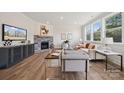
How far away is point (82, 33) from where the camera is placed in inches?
526

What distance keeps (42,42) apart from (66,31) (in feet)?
9.40

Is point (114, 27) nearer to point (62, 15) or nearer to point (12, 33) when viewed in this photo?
point (62, 15)

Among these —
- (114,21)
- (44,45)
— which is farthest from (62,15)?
(44,45)

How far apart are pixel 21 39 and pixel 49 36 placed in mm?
4788

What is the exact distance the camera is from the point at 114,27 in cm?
659

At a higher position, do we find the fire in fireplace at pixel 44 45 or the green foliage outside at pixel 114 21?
the green foliage outside at pixel 114 21

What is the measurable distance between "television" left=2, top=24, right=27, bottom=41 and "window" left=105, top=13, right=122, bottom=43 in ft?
14.8

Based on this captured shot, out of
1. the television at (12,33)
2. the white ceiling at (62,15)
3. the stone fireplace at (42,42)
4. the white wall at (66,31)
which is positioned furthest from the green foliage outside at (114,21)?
the white wall at (66,31)

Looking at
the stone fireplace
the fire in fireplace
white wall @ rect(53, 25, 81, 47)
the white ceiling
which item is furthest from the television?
white wall @ rect(53, 25, 81, 47)

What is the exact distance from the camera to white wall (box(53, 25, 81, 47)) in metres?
13.3

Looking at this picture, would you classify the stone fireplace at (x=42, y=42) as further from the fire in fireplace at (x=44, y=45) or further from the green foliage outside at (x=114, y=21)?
the green foliage outside at (x=114, y=21)

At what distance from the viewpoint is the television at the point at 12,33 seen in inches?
222

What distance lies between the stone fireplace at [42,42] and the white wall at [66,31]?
105 cm

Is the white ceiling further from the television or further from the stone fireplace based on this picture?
the stone fireplace
